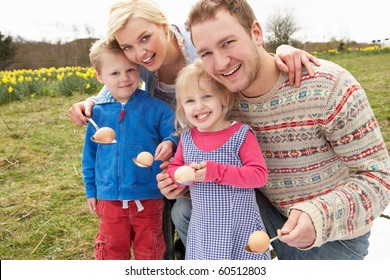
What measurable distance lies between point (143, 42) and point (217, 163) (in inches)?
23.4

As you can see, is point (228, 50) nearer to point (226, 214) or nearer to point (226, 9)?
point (226, 9)

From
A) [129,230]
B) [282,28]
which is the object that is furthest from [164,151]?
[282,28]

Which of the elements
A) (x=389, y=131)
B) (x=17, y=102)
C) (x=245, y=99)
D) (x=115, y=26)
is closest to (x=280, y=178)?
(x=245, y=99)

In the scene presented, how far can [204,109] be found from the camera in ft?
4.99

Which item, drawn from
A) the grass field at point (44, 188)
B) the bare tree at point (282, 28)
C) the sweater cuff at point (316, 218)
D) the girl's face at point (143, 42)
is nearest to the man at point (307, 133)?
the sweater cuff at point (316, 218)

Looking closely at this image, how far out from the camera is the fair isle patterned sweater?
1387 mm

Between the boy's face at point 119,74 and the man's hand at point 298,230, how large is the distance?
2.77 feet

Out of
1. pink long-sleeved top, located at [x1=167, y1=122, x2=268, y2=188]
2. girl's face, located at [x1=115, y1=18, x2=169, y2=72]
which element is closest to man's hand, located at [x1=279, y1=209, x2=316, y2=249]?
pink long-sleeved top, located at [x1=167, y1=122, x2=268, y2=188]

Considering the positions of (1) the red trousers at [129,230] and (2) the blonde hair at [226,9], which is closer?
(2) the blonde hair at [226,9]

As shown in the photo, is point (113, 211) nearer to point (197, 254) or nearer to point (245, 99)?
point (197, 254)

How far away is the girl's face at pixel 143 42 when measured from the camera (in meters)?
1.66

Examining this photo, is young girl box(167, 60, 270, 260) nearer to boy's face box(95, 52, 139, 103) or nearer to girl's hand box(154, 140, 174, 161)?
girl's hand box(154, 140, 174, 161)

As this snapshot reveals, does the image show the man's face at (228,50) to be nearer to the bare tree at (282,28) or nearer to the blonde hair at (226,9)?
the blonde hair at (226,9)

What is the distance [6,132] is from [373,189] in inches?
161
